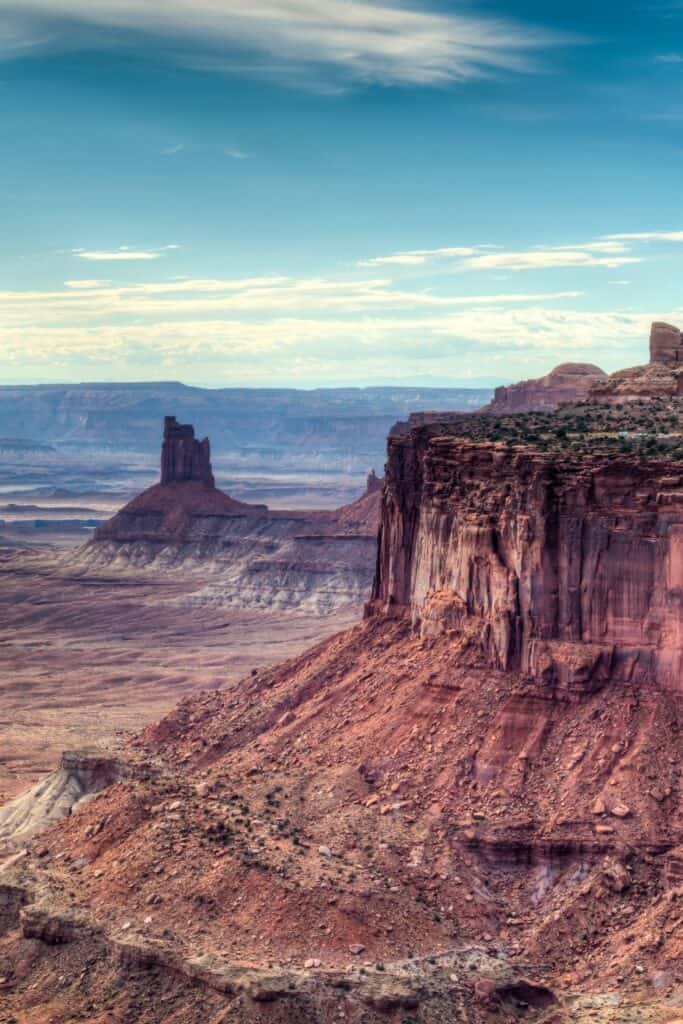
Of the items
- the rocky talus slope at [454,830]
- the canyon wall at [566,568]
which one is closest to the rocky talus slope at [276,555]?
the canyon wall at [566,568]

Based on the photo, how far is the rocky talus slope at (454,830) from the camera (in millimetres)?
50188

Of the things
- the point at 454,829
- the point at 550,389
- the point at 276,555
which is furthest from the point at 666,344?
the point at 276,555

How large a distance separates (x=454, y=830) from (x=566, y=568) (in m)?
9.44

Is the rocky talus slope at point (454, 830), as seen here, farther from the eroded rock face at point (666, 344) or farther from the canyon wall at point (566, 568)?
the eroded rock face at point (666, 344)

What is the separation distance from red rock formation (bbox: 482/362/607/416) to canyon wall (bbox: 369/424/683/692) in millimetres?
72281

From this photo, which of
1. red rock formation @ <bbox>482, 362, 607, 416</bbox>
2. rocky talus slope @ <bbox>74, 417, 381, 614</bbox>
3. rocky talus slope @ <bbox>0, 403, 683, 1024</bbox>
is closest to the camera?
rocky talus slope @ <bbox>0, 403, 683, 1024</bbox>

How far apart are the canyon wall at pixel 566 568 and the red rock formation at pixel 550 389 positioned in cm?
7228

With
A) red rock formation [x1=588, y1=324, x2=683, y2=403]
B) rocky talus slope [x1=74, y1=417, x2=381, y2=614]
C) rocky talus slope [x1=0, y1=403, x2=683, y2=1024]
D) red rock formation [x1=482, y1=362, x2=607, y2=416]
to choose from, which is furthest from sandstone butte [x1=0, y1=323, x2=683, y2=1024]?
rocky talus slope [x1=74, y1=417, x2=381, y2=614]

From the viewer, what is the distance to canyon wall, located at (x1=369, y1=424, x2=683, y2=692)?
2267 inches

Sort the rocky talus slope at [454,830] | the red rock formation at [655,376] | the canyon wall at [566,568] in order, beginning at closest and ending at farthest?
the rocky talus slope at [454,830] → the canyon wall at [566,568] → the red rock formation at [655,376]

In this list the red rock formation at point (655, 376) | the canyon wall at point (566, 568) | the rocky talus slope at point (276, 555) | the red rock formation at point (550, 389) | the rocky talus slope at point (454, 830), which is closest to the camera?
the rocky talus slope at point (454, 830)

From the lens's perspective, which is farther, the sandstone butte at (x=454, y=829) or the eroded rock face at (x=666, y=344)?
the eroded rock face at (x=666, y=344)

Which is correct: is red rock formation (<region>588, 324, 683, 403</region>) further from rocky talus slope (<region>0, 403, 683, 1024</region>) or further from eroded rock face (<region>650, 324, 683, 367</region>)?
rocky talus slope (<region>0, 403, 683, 1024</region>)

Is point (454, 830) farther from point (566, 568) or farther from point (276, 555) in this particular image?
point (276, 555)
